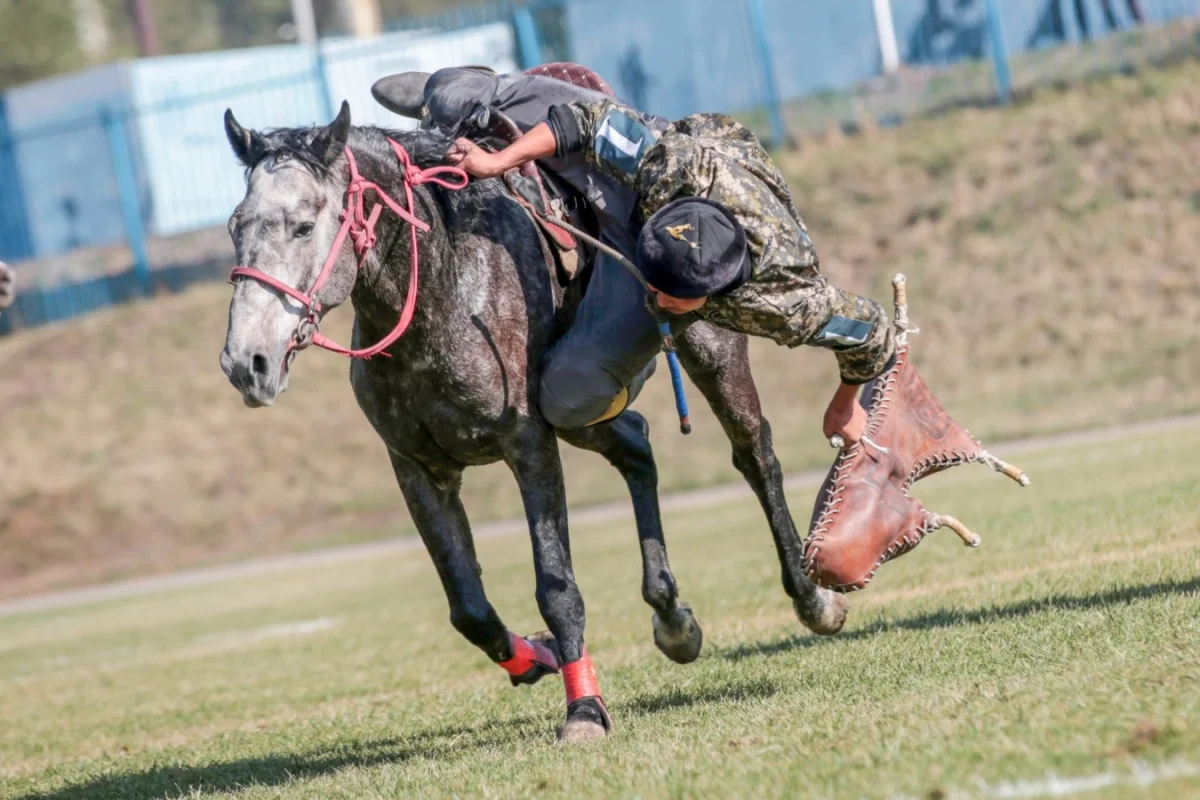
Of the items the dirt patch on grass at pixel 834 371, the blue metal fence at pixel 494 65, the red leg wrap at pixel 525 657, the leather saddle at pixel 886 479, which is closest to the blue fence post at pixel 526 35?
the blue metal fence at pixel 494 65

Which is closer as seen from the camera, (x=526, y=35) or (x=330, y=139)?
(x=330, y=139)

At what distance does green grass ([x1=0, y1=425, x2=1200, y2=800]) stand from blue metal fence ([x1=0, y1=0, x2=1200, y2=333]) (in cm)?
1105

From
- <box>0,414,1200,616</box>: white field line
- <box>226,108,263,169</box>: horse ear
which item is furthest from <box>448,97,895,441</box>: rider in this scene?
<box>0,414,1200,616</box>: white field line

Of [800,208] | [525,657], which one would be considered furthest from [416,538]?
[525,657]

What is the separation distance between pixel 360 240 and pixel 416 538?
13936 millimetres

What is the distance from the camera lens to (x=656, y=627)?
681 cm

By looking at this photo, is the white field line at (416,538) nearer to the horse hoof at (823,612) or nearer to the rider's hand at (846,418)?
the horse hoof at (823,612)

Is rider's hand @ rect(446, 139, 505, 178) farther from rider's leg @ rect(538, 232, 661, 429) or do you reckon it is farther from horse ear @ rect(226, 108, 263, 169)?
horse ear @ rect(226, 108, 263, 169)

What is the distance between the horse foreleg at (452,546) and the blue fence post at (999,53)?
61.4 ft

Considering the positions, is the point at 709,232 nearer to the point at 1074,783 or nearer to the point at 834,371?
the point at 1074,783

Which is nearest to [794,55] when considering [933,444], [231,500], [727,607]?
[231,500]

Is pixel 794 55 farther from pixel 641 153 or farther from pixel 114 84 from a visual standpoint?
pixel 641 153

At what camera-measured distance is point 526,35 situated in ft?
83.1

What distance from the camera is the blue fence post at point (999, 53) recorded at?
23234 mm
